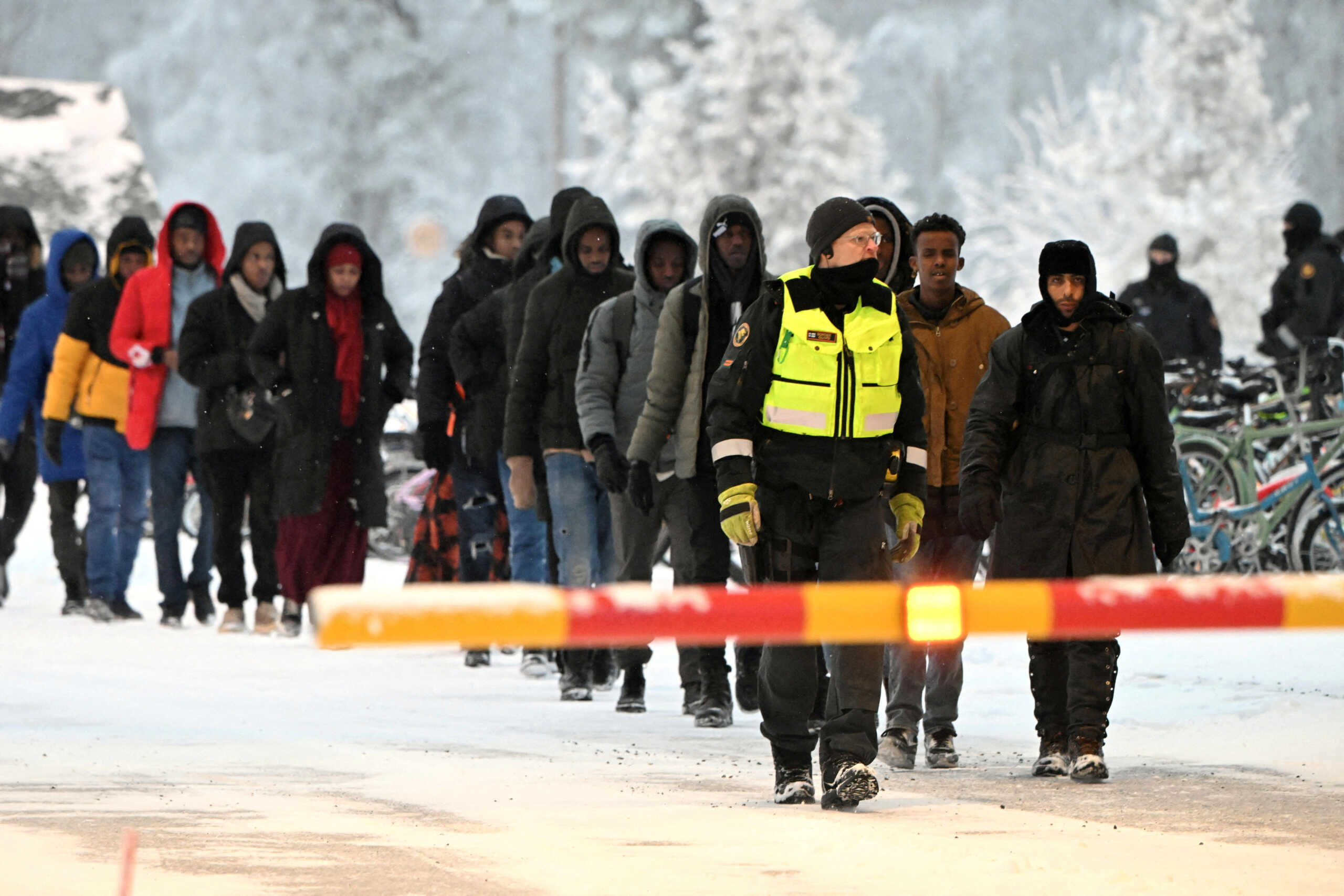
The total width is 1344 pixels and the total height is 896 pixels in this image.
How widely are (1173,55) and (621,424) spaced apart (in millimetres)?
37954

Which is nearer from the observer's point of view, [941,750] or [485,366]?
[941,750]

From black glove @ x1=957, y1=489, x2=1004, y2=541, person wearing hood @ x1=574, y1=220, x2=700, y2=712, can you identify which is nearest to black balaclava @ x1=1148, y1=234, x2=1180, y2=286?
person wearing hood @ x1=574, y1=220, x2=700, y2=712

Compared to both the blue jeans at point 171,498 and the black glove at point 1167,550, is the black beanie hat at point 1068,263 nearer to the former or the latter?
the black glove at point 1167,550

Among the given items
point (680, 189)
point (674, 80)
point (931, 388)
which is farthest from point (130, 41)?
point (931, 388)

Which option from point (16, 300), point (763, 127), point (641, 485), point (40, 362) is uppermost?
point (763, 127)

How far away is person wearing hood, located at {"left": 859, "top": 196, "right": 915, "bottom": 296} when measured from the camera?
9195 mm

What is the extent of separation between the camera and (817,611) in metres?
4.40

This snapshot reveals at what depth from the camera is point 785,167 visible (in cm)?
4981

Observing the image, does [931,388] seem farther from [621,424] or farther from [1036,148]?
[1036,148]

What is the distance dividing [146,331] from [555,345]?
12.8ft

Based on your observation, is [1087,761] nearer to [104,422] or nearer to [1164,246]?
[104,422]

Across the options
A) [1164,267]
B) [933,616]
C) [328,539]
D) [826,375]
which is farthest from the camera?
[1164,267]

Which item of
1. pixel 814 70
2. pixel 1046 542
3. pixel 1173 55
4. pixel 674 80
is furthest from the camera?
pixel 674 80

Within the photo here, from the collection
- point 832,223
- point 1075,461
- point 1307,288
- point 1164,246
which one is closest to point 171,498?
point 1075,461
